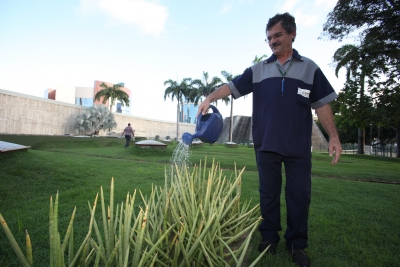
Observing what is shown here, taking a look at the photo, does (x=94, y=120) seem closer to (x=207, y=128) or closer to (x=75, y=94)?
(x=207, y=128)

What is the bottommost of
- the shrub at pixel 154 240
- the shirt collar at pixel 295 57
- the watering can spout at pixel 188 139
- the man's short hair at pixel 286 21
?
the shrub at pixel 154 240

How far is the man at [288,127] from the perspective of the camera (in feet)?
6.28

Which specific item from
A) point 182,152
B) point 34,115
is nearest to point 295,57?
point 182,152

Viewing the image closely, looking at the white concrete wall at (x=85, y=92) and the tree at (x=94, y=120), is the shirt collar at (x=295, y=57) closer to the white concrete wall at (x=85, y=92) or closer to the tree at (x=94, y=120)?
the tree at (x=94, y=120)

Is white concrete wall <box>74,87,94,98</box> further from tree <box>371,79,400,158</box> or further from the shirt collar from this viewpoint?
the shirt collar

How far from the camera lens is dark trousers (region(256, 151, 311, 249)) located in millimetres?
1907

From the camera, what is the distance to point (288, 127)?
75.8 inches

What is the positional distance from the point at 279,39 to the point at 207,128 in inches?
35.4

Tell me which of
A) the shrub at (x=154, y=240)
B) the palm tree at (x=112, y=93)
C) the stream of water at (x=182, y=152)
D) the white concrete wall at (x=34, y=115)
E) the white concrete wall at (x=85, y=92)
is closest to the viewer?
the shrub at (x=154, y=240)

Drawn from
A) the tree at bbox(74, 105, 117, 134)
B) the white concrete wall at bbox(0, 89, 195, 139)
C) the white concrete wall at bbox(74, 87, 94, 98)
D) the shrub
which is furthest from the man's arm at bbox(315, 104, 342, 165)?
the white concrete wall at bbox(74, 87, 94, 98)

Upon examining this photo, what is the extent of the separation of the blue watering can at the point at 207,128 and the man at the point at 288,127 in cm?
34

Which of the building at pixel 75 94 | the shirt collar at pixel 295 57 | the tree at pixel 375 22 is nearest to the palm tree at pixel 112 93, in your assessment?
the building at pixel 75 94

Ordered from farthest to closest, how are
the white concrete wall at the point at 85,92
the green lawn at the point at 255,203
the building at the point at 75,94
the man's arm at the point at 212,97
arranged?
the white concrete wall at the point at 85,92 < the building at the point at 75,94 < the man's arm at the point at 212,97 < the green lawn at the point at 255,203

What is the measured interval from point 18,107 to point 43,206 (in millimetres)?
22265
